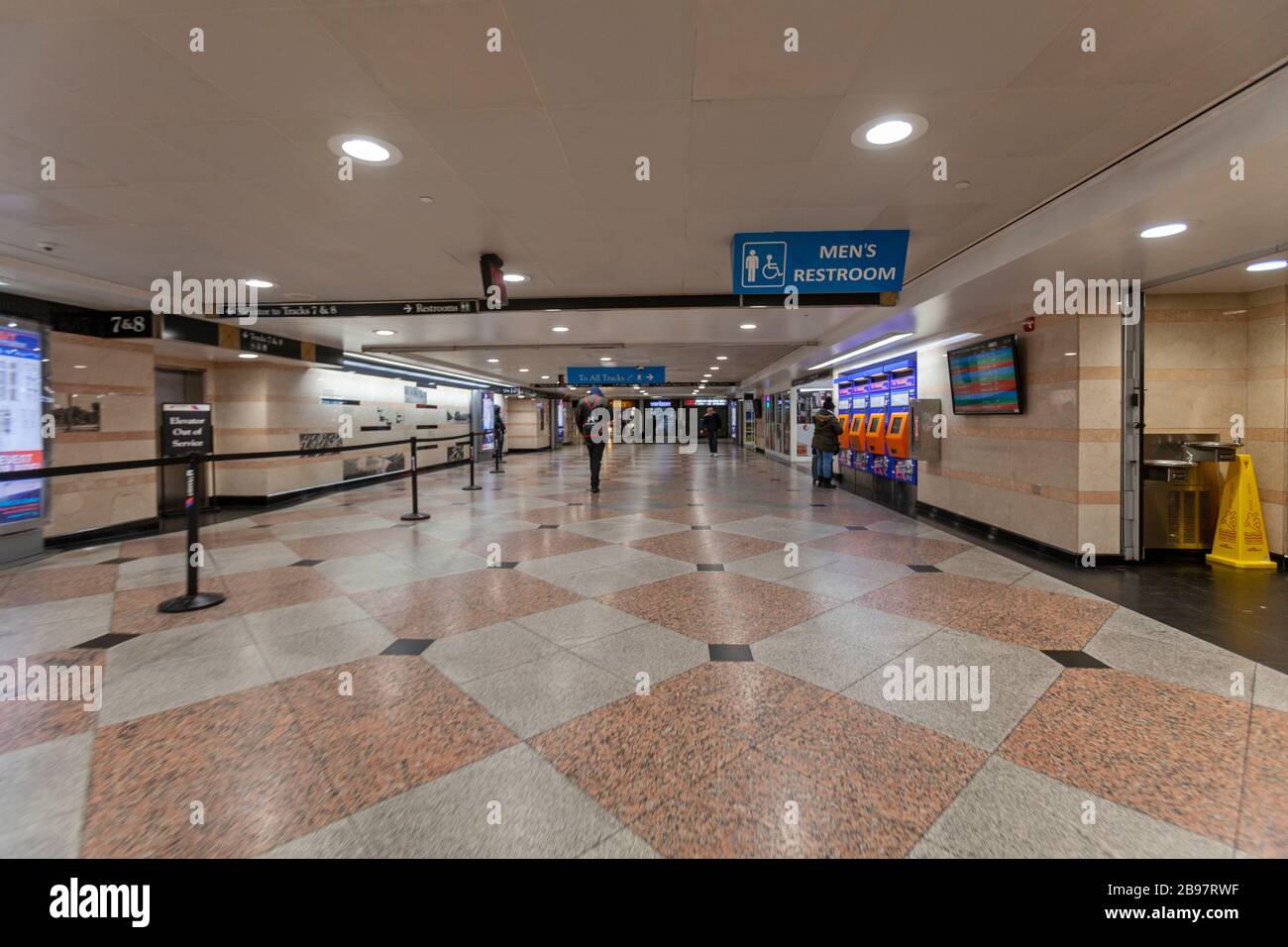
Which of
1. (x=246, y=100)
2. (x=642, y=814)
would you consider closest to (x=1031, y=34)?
(x=642, y=814)

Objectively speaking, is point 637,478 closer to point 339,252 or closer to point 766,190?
point 339,252

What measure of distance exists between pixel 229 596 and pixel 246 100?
355 cm

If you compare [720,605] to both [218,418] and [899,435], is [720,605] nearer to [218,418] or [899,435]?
[899,435]

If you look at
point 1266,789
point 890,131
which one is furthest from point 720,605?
point 890,131

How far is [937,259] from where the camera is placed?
5.25 meters

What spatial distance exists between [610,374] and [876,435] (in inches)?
334

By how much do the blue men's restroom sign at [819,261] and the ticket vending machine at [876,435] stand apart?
5.76 meters

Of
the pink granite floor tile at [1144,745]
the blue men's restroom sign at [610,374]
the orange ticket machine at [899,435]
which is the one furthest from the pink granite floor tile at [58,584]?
the blue men's restroom sign at [610,374]

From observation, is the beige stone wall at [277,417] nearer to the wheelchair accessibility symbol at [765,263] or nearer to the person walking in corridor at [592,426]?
the person walking in corridor at [592,426]

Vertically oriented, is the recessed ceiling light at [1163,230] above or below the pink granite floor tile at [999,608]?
above

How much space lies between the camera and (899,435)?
9.06m

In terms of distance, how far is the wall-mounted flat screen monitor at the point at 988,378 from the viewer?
6.05m

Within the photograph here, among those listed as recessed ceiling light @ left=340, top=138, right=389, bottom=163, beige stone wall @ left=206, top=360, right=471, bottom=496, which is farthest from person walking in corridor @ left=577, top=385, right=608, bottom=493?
recessed ceiling light @ left=340, top=138, right=389, bottom=163

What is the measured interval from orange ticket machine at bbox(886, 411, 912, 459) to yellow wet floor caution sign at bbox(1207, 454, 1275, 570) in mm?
3703
